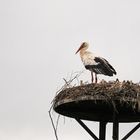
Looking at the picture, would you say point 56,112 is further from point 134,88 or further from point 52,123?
point 134,88

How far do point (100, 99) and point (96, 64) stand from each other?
2.14m

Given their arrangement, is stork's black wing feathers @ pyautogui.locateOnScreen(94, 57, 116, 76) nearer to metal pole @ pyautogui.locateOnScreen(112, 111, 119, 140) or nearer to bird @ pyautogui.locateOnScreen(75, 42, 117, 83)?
bird @ pyautogui.locateOnScreen(75, 42, 117, 83)

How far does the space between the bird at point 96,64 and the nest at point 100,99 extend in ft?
3.22

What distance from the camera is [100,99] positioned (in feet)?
41.6

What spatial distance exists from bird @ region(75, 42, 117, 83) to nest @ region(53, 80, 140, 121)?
0.98m

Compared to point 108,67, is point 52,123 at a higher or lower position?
lower

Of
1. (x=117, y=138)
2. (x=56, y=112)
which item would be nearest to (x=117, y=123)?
(x=117, y=138)

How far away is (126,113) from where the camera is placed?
13688mm

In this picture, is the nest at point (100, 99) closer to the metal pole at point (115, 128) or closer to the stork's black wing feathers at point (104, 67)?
the metal pole at point (115, 128)

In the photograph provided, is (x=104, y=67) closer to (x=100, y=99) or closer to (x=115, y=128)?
(x=115, y=128)

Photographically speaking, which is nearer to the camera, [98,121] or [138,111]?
[138,111]

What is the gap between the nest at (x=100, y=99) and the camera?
12625 millimetres

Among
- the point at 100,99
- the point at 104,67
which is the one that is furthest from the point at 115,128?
the point at 104,67

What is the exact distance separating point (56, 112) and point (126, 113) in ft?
4.56
